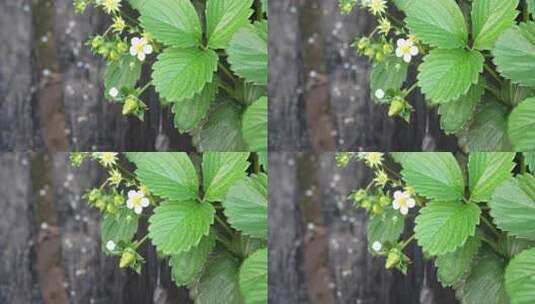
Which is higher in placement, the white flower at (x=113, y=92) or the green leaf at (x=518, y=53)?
the green leaf at (x=518, y=53)

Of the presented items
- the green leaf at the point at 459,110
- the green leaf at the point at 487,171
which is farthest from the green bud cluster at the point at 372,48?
the green leaf at the point at 487,171

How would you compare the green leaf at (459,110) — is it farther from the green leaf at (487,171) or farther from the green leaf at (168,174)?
the green leaf at (168,174)

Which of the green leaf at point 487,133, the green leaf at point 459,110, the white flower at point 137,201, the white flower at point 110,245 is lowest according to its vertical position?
the white flower at point 110,245

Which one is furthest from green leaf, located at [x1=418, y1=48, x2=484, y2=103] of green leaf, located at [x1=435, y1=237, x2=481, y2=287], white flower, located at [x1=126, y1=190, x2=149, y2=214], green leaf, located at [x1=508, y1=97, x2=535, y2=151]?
white flower, located at [x1=126, y1=190, x2=149, y2=214]

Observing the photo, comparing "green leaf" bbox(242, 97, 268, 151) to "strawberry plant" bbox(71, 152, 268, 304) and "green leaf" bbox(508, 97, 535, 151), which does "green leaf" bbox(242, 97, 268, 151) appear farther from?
"green leaf" bbox(508, 97, 535, 151)

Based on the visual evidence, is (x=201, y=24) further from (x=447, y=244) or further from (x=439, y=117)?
(x=447, y=244)
